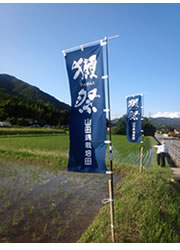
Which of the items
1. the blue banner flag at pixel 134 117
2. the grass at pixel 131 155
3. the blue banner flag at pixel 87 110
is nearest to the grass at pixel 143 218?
the blue banner flag at pixel 87 110

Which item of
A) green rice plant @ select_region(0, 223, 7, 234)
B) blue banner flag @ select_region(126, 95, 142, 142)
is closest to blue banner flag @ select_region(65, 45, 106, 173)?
green rice plant @ select_region(0, 223, 7, 234)

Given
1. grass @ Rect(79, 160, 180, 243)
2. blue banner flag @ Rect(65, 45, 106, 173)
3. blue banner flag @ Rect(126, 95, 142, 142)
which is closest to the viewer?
grass @ Rect(79, 160, 180, 243)

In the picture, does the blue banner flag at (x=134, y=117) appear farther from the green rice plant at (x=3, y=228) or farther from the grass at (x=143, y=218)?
the green rice plant at (x=3, y=228)

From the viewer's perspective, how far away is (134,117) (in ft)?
20.4

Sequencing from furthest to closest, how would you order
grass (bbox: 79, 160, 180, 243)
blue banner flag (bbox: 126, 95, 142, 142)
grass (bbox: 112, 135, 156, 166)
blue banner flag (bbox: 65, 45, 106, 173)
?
1. grass (bbox: 112, 135, 156, 166)
2. blue banner flag (bbox: 126, 95, 142, 142)
3. blue banner flag (bbox: 65, 45, 106, 173)
4. grass (bbox: 79, 160, 180, 243)

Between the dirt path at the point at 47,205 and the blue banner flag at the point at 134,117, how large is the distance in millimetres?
2082

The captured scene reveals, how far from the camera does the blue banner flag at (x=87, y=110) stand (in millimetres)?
2482

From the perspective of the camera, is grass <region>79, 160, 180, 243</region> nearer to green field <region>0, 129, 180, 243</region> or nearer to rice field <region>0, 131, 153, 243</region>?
green field <region>0, 129, 180, 243</region>

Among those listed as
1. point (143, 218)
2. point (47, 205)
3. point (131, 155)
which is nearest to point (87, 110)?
point (143, 218)

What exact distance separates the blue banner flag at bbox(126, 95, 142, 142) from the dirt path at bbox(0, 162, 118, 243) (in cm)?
208

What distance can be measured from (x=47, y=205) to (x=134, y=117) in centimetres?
439

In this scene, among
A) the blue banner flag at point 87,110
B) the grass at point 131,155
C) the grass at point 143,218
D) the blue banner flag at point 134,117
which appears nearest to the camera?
the grass at point 143,218

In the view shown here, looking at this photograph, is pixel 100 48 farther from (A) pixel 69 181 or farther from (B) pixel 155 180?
(A) pixel 69 181

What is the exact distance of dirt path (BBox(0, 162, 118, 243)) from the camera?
253cm
